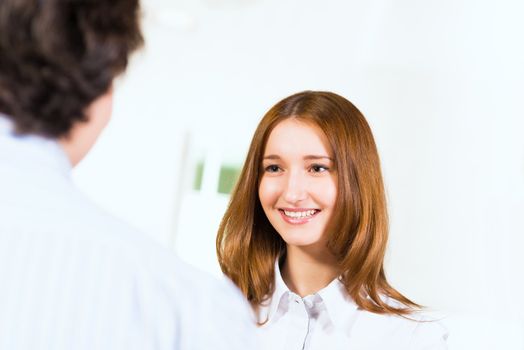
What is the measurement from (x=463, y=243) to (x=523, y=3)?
909 millimetres

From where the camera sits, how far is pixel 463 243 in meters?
2.29

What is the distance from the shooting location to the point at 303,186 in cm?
132

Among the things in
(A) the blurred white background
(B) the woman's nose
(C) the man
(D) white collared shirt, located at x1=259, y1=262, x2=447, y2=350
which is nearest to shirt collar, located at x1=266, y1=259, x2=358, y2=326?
(D) white collared shirt, located at x1=259, y1=262, x2=447, y2=350

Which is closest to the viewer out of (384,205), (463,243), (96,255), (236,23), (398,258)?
(96,255)

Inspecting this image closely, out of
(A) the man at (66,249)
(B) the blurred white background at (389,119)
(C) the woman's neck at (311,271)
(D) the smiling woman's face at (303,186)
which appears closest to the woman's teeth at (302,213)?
(D) the smiling woman's face at (303,186)

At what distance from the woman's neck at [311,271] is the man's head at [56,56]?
3.09ft

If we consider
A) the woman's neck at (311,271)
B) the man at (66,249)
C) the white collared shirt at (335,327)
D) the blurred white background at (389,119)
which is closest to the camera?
the man at (66,249)

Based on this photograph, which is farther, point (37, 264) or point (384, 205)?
point (384, 205)

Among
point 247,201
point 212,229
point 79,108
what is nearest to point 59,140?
point 79,108

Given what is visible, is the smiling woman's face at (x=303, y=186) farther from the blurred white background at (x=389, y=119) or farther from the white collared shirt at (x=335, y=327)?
the blurred white background at (x=389, y=119)

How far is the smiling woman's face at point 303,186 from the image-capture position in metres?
1.32

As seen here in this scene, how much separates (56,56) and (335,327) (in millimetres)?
994

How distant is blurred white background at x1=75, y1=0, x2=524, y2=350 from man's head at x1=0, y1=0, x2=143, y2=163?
1.89 metres

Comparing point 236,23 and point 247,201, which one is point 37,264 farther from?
point 236,23
